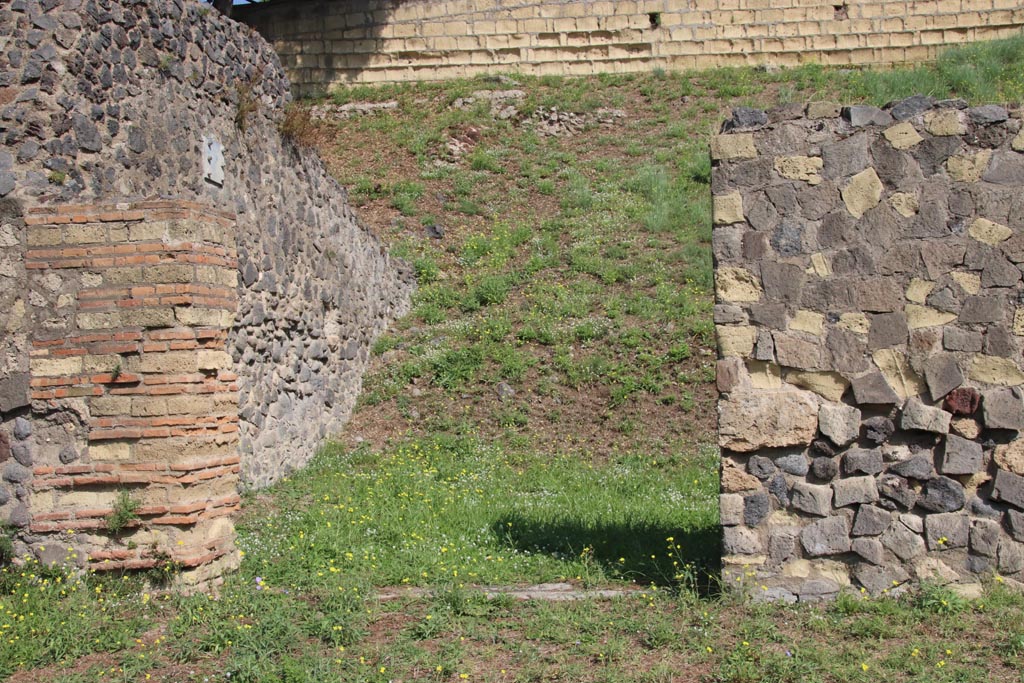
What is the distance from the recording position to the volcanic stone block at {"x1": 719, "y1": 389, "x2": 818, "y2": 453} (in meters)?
5.52

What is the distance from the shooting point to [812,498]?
5.52m

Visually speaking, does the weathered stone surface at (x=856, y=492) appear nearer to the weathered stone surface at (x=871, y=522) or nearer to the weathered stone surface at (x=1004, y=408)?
the weathered stone surface at (x=871, y=522)

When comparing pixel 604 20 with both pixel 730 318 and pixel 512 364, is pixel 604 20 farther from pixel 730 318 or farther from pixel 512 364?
pixel 730 318

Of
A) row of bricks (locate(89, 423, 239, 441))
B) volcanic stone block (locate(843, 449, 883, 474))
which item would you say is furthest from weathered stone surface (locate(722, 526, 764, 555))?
row of bricks (locate(89, 423, 239, 441))

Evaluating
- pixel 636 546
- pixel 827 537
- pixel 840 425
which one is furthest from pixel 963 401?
pixel 636 546

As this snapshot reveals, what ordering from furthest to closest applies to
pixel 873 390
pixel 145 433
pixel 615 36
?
pixel 615 36 < pixel 145 433 < pixel 873 390

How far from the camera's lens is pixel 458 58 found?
19.7 m

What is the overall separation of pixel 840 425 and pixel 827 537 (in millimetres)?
674

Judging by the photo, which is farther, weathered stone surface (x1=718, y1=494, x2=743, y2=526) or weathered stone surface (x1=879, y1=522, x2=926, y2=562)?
weathered stone surface (x1=718, y1=494, x2=743, y2=526)

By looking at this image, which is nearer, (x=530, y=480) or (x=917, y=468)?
(x=917, y=468)

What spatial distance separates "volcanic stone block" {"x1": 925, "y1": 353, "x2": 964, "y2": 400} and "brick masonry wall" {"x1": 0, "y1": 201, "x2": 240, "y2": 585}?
4.42 meters

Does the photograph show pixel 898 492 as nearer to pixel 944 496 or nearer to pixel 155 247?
pixel 944 496

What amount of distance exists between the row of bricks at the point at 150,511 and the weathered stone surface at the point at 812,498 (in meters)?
3.63

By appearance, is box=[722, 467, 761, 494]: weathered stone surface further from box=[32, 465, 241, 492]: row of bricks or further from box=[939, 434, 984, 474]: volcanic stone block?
box=[32, 465, 241, 492]: row of bricks
